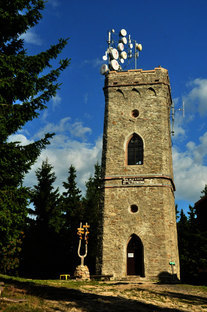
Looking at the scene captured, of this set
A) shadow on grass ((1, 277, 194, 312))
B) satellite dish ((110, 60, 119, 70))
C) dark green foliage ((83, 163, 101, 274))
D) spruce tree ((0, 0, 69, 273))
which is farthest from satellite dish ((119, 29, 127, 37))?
shadow on grass ((1, 277, 194, 312))

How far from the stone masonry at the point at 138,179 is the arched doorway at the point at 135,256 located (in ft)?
0.77

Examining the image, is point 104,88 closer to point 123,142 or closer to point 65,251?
point 123,142

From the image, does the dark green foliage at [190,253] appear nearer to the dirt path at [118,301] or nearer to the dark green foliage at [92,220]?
the dark green foliage at [92,220]

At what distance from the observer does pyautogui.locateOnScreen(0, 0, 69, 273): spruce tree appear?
9297 millimetres

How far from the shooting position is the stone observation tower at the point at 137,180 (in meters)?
17.9

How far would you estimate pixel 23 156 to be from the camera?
31.3 feet

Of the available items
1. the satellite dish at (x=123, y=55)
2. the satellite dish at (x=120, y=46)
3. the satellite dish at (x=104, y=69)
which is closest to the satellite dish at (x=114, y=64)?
the satellite dish at (x=104, y=69)

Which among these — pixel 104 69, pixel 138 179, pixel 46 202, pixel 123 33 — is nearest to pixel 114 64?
pixel 104 69

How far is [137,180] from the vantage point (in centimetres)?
1928

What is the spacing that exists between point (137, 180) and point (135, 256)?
4468 millimetres

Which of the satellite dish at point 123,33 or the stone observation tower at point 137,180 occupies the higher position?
the satellite dish at point 123,33

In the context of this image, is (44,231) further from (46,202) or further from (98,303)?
(98,303)

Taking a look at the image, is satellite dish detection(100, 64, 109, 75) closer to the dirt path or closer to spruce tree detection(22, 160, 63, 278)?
spruce tree detection(22, 160, 63, 278)

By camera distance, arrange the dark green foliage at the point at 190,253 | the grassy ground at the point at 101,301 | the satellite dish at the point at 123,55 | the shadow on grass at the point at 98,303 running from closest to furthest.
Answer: the grassy ground at the point at 101,301 < the shadow on grass at the point at 98,303 < the satellite dish at the point at 123,55 < the dark green foliage at the point at 190,253
